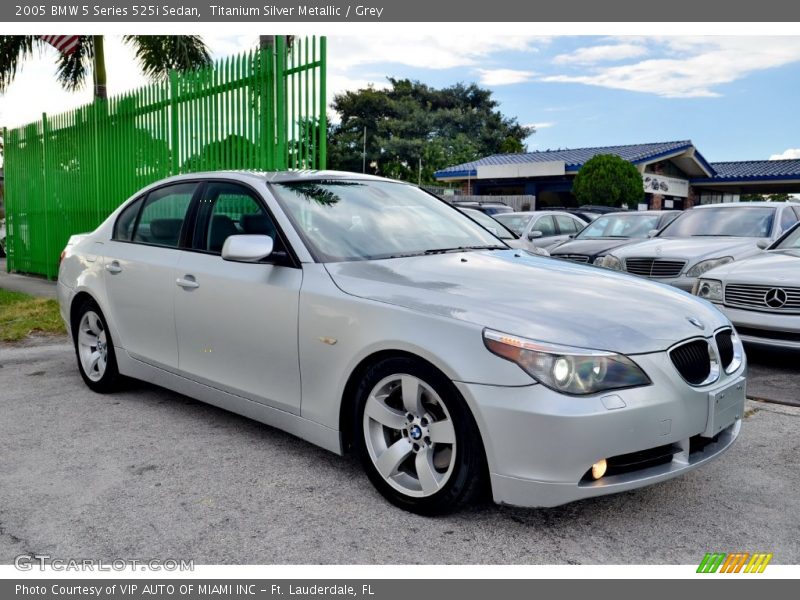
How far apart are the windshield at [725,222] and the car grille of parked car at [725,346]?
565cm

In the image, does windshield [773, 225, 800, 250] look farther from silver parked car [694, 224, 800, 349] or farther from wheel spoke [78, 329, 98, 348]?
wheel spoke [78, 329, 98, 348]

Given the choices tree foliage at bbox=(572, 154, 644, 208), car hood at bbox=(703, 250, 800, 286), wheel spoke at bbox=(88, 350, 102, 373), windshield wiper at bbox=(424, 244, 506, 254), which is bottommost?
wheel spoke at bbox=(88, 350, 102, 373)

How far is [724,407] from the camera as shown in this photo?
323cm

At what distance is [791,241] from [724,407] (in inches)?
181

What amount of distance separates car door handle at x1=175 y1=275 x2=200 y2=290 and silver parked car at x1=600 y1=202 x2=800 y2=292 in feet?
17.5

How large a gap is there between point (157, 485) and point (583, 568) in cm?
203

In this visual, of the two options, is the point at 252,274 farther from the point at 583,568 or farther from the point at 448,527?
the point at 583,568

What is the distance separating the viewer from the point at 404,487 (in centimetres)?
326

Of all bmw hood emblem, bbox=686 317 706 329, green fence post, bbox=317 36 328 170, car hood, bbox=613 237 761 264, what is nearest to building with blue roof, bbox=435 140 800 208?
car hood, bbox=613 237 761 264

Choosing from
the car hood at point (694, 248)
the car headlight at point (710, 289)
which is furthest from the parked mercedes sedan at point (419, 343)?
the car hood at point (694, 248)

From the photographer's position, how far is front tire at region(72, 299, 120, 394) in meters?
5.18

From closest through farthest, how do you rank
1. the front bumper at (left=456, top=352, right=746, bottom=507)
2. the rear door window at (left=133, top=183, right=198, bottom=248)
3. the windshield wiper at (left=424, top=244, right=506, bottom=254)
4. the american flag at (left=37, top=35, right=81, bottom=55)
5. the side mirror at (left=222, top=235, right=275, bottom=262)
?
the front bumper at (left=456, top=352, right=746, bottom=507)
the side mirror at (left=222, top=235, right=275, bottom=262)
the windshield wiper at (left=424, top=244, right=506, bottom=254)
the rear door window at (left=133, top=183, right=198, bottom=248)
the american flag at (left=37, top=35, right=81, bottom=55)

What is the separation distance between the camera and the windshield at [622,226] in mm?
11534

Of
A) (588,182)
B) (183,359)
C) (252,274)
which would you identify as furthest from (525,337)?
(588,182)
